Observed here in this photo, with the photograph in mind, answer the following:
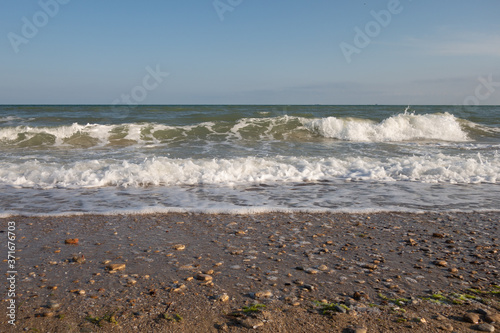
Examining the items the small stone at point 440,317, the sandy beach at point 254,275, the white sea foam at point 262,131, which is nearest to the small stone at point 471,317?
the sandy beach at point 254,275

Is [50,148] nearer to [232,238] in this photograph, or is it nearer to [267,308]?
[232,238]

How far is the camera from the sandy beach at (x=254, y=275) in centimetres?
228

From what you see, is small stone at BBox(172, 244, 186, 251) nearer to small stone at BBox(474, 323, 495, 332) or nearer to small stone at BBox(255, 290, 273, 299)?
small stone at BBox(255, 290, 273, 299)

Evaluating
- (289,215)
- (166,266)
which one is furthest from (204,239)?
(289,215)

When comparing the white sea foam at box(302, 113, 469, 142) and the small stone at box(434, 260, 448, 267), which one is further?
the white sea foam at box(302, 113, 469, 142)

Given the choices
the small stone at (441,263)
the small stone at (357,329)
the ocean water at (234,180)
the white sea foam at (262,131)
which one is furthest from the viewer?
the white sea foam at (262,131)

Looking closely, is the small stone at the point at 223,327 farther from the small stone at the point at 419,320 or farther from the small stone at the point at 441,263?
the small stone at the point at 441,263

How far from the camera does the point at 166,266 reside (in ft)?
10.2

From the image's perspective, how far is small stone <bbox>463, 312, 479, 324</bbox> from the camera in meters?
2.27

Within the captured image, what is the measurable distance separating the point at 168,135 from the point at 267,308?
43.8 ft

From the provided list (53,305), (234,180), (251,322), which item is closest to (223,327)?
(251,322)

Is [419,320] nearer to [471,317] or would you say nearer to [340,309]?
[471,317]

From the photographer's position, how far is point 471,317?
2.29 metres

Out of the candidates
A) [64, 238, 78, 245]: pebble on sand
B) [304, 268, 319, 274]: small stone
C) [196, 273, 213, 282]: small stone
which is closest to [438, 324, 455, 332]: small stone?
[304, 268, 319, 274]: small stone
